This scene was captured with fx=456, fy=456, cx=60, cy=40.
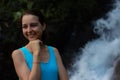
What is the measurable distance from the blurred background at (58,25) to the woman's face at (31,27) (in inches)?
222

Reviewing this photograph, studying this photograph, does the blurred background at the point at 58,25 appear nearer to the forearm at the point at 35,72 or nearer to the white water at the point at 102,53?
the white water at the point at 102,53

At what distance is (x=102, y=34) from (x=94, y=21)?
1.33 feet

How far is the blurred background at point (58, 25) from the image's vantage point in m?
9.06

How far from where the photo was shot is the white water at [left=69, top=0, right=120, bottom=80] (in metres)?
9.12

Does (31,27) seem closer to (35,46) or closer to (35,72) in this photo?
(35,46)

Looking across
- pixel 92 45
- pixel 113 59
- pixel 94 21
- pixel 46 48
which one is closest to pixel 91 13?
pixel 94 21

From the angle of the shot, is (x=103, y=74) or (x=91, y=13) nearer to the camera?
(x=103, y=74)

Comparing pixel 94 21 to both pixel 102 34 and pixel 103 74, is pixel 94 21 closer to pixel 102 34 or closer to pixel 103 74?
pixel 102 34

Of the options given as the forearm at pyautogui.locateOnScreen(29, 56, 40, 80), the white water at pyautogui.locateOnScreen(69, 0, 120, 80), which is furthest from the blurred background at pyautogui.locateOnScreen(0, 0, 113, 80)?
the forearm at pyautogui.locateOnScreen(29, 56, 40, 80)

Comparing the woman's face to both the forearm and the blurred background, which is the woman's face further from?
the blurred background

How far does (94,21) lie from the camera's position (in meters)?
10.6

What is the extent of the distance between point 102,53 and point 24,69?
7348 millimetres

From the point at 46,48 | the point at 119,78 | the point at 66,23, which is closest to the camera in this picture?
the point at 46,48

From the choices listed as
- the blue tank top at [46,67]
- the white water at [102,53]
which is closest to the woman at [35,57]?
the blue tank top at [46,67]
